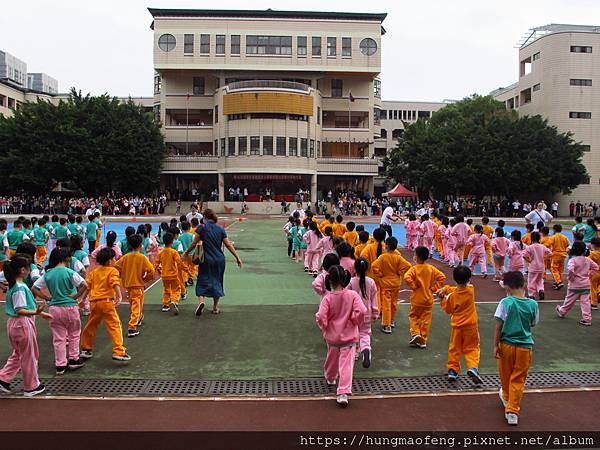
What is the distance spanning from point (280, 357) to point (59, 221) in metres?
9.88

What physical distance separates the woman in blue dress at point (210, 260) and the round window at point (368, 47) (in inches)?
1812

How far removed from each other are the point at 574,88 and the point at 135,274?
160 feet

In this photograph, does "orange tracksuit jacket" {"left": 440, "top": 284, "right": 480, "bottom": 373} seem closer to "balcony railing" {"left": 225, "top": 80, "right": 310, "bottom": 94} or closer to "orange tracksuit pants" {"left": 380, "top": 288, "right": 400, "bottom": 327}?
"orange tracksuit pants" {"left": 380, "top": 288, "right": 400, "bottom": 327}

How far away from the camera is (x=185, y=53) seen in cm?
5078

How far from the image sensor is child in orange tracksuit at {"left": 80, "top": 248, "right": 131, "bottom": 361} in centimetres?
664

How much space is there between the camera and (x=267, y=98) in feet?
153

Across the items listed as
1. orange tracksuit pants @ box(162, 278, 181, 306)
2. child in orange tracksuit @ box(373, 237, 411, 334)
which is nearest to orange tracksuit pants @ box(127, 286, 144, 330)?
orange tracksuit pants @ box(162, 278, 181, 306)

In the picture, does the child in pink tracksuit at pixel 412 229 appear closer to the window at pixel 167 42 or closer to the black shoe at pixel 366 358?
the black shoe at pixel 366 358

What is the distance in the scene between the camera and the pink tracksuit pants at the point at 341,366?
538 centimetres

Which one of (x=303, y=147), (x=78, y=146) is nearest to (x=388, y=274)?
(x=78, y=146)

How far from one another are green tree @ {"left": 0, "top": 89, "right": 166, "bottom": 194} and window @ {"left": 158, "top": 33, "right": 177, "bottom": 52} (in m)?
9.07

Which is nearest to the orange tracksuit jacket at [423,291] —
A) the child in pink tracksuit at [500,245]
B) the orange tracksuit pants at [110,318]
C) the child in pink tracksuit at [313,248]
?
the orange tracksuit pants at [110,318]
